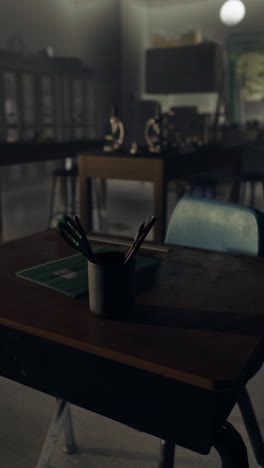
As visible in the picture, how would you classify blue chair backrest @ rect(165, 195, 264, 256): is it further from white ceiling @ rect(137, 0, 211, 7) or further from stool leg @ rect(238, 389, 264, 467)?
white ceiling @ rect(137, 0, 211, 7)

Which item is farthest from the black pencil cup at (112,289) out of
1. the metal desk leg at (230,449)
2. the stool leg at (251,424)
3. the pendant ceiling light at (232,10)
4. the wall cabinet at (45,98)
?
the pendant ceiling light at (232,10)

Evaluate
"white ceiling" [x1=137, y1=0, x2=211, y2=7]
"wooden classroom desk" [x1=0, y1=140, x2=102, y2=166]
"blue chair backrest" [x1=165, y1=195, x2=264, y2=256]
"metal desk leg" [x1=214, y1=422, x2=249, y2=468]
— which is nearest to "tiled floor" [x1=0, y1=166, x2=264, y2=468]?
"blue chair backrest" [x1=165, y1=195, x2=264, y2=256]

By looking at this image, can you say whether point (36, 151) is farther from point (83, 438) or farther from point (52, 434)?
point (52, 434)

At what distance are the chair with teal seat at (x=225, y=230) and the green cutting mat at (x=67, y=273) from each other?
1.22 ft

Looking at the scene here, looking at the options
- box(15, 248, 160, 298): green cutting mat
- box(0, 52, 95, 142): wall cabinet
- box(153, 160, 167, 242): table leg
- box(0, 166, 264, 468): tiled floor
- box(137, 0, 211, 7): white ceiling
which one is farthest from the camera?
box(137, 0, 211, 7): white ceiling

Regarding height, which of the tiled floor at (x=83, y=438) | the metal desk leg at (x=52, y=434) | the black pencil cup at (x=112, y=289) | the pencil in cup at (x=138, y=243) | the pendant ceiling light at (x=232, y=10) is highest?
the pendant ceiling light at (x=232, y=10)

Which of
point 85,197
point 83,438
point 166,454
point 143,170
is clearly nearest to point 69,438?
point 83,438

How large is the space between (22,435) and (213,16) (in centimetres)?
857

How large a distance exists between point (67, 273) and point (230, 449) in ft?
1.59

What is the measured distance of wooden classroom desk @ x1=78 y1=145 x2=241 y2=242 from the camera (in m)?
3.21

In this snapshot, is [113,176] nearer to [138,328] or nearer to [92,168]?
[92,168]

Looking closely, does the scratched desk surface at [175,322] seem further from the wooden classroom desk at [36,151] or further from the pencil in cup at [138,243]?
the wooden classroom desk at [36,151]

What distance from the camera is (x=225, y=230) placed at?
1.42m

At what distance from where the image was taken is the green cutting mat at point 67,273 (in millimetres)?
938
